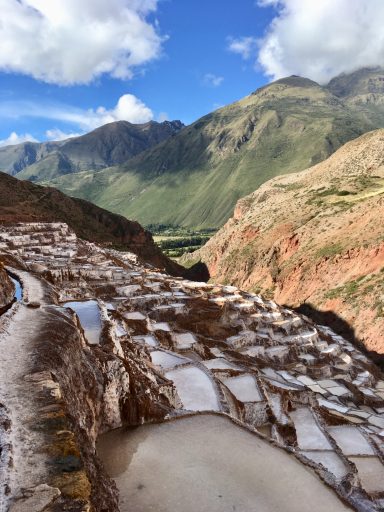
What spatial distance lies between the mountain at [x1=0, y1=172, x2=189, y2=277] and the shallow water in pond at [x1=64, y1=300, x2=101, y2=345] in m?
55.5

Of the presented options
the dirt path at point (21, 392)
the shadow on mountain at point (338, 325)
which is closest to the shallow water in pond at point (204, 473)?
the dirt path at point (21, 392)

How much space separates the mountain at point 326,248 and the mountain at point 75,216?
57.4 ft

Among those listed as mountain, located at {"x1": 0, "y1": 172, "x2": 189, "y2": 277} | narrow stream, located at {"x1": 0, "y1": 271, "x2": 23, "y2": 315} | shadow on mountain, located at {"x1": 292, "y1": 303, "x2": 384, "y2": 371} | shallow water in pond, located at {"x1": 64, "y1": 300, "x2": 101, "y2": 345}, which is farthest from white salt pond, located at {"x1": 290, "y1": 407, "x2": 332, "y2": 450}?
mountain, located at {"x1": 0, "y1": 172, "x2": 189, "y2": 277}

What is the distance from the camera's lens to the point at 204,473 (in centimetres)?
881

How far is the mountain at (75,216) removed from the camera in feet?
261

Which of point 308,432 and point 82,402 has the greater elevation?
point 82,402

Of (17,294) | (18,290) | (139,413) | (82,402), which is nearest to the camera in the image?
(82,402)

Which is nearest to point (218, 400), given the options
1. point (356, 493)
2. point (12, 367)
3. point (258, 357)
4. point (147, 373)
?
point (147, 373)

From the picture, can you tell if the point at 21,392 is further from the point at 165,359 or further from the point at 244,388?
the point at 244,388

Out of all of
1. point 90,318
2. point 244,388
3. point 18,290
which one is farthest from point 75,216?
point 90,318

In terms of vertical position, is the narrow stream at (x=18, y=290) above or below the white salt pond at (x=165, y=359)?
above

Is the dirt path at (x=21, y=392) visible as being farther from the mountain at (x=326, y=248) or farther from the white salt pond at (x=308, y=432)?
the mountain at (x=326, y=248)

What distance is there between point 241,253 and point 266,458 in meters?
82.4

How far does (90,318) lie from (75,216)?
280 feet
